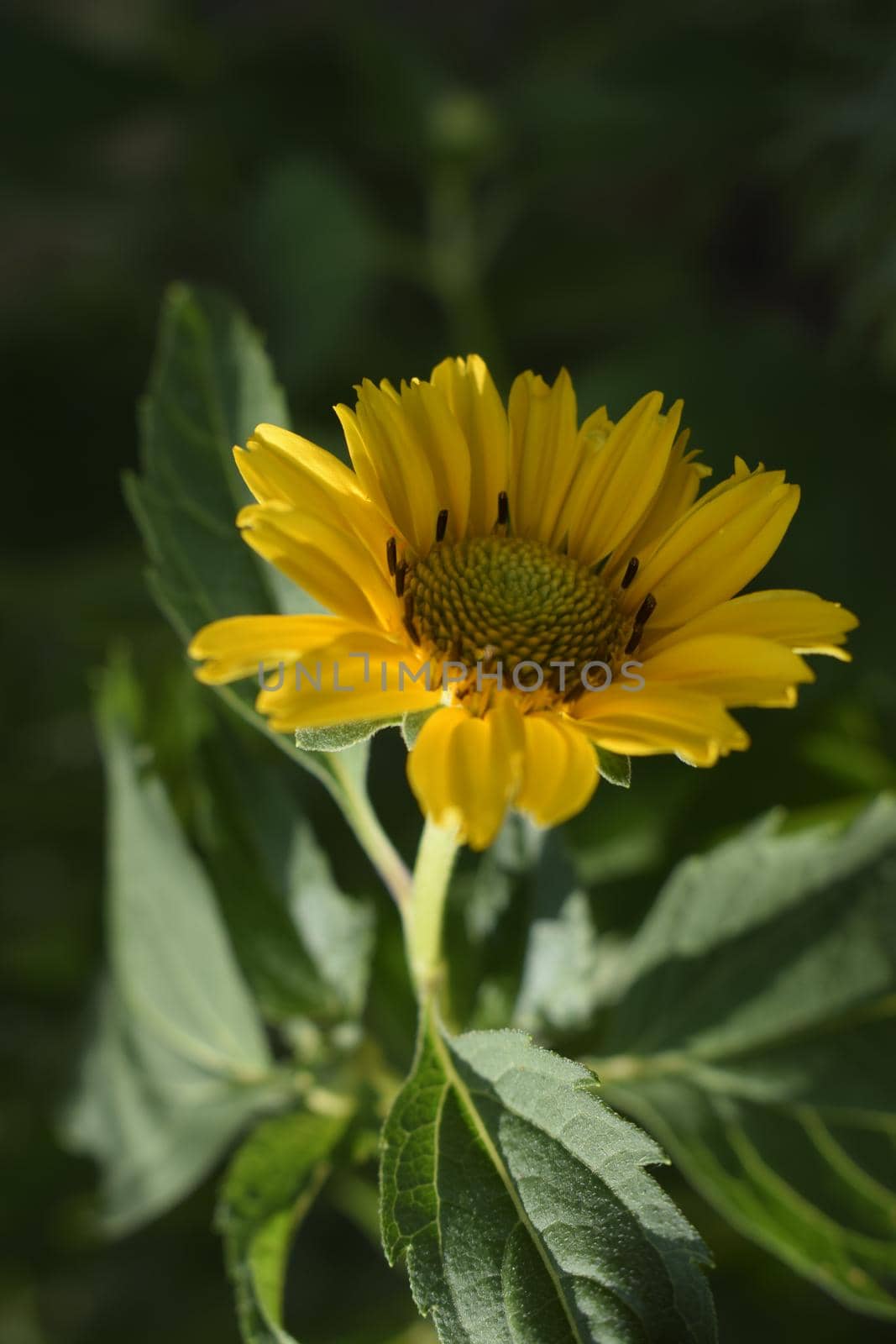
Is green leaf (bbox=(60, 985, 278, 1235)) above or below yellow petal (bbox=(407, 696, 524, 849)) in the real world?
below

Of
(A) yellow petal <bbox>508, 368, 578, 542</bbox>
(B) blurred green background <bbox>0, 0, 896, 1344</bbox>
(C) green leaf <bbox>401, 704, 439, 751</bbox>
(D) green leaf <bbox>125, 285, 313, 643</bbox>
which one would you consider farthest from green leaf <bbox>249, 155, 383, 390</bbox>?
(C) green leaf <bbox>401, 704, 439, 751</bbox>

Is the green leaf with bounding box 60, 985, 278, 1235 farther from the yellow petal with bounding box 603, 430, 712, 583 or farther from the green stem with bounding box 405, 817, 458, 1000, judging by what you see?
the yellow petal with bounding box 603, 430, 712, 583

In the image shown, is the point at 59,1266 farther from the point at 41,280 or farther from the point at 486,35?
the point at 486,35

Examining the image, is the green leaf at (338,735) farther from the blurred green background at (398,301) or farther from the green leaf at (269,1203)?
the blurred green background at (398,301)

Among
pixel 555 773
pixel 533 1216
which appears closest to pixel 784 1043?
pixel 533 1216

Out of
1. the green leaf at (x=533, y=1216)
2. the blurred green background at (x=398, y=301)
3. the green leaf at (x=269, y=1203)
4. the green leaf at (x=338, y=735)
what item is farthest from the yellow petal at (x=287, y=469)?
the blurred green background at (x=398, y=301)

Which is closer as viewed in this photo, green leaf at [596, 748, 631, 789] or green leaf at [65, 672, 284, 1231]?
green leaf at [596, 748, 631, 789]

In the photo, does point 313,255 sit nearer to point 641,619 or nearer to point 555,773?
point 641,619
